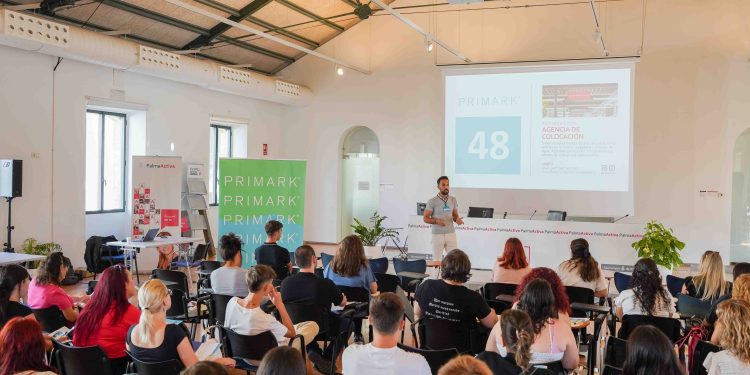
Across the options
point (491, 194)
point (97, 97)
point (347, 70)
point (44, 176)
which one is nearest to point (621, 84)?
point (491, 194)

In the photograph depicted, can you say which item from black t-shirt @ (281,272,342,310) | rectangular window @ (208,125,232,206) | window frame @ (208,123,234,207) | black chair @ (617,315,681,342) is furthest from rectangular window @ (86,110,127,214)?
black chair @ (617,315,681,342)

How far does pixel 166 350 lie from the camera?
3463 mm

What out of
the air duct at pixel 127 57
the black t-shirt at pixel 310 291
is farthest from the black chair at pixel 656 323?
the air duct at pixel 127 57

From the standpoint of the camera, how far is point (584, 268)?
564 centimetres

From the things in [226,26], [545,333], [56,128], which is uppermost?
[226,26]

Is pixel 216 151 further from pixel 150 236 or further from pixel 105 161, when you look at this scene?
pixel 150 236

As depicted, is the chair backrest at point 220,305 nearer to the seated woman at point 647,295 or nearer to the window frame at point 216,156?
the seated woman at point 647,295

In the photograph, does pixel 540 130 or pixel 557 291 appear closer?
pixel 557 291

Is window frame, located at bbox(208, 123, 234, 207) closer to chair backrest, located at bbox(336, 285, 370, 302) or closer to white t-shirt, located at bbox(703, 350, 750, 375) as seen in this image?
chair backrest, located at bbox(336, 285, 370, 302)

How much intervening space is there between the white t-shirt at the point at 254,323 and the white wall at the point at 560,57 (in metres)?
9.04

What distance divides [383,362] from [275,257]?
373 cm

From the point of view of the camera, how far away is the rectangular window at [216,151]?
13.8 metres

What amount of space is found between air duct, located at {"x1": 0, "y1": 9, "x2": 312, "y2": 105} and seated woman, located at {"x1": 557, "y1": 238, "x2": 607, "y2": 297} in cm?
699

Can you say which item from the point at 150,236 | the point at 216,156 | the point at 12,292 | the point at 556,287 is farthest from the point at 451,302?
the point at 216,156
